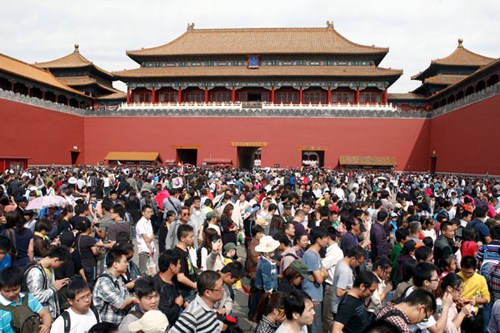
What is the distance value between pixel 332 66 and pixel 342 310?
30.2 metres

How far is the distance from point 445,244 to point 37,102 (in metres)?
26.4

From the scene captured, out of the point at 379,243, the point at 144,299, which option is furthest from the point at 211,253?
the point at 379,243

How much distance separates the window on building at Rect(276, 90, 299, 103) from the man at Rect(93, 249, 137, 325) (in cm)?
2961

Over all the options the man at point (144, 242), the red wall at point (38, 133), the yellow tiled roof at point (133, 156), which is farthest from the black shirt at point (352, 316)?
the yellow tiled roof at point (133, 156)

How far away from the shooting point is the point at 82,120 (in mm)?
31078

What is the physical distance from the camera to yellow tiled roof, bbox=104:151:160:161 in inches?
1160

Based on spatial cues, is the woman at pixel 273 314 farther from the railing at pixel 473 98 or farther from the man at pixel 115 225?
the railing at pixel 473 98

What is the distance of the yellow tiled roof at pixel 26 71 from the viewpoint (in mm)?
24914

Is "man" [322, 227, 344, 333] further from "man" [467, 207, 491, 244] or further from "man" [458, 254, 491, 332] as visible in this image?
"man" [467, 207, 491, 244]

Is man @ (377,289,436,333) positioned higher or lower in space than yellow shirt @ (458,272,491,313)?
higher

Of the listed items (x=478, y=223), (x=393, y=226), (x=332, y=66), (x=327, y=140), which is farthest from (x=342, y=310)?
(x=332, y=66)

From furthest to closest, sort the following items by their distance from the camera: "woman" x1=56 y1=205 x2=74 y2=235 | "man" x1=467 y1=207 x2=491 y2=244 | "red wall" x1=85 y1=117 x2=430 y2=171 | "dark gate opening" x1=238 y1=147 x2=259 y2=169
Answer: "dark gate opening" x1=238 y1=147 x2=259 y2=169
"red wall" x1=85 y1=117 x2=430 y2=171
"woman" x1=56 y1=205 x2=74 y2=235
"man" x1=467 y1=207 x2=491 y2=244

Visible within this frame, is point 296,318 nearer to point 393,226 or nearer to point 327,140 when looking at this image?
point 393,226

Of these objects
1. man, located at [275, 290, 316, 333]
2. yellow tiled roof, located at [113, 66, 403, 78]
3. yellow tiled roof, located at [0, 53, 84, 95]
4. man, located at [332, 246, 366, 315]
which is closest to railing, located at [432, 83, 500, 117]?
yellow tiled roof, located at [113, 66, 403, 78]
